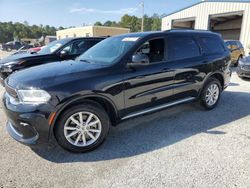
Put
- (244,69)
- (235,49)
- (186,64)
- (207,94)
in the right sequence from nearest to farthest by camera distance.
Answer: (186,64), (207,94), (244,69), (235,49)

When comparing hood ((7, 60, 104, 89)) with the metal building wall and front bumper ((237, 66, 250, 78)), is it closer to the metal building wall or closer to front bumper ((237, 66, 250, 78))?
front bumper ((237, 66, 250, 78))

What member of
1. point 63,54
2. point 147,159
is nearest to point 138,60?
point 147,159

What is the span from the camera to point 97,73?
3307 mm

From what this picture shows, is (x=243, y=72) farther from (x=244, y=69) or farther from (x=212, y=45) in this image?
(x=212, y=45)

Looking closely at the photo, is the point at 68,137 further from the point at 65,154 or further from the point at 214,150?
the point at 214,150

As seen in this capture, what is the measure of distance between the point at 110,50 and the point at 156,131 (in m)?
1.71

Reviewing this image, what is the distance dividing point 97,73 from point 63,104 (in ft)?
2.25

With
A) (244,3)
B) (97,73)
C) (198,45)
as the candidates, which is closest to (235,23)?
(244,3)

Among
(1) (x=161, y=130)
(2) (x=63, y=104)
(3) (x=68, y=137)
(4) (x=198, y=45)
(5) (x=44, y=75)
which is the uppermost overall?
(4) (x=198, y=45)

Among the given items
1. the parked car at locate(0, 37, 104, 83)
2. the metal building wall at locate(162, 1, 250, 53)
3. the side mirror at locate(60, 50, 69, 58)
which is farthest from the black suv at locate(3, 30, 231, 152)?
the metal building wall at locate(162, 1, 250, 53)

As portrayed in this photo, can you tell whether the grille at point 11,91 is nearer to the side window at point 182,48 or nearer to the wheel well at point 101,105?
the wheel well at point 101,105

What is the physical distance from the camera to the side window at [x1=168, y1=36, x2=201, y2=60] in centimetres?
423

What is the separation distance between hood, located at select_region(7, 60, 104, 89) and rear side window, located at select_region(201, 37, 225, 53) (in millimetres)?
2686

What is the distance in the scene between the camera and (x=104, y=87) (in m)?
3.30
